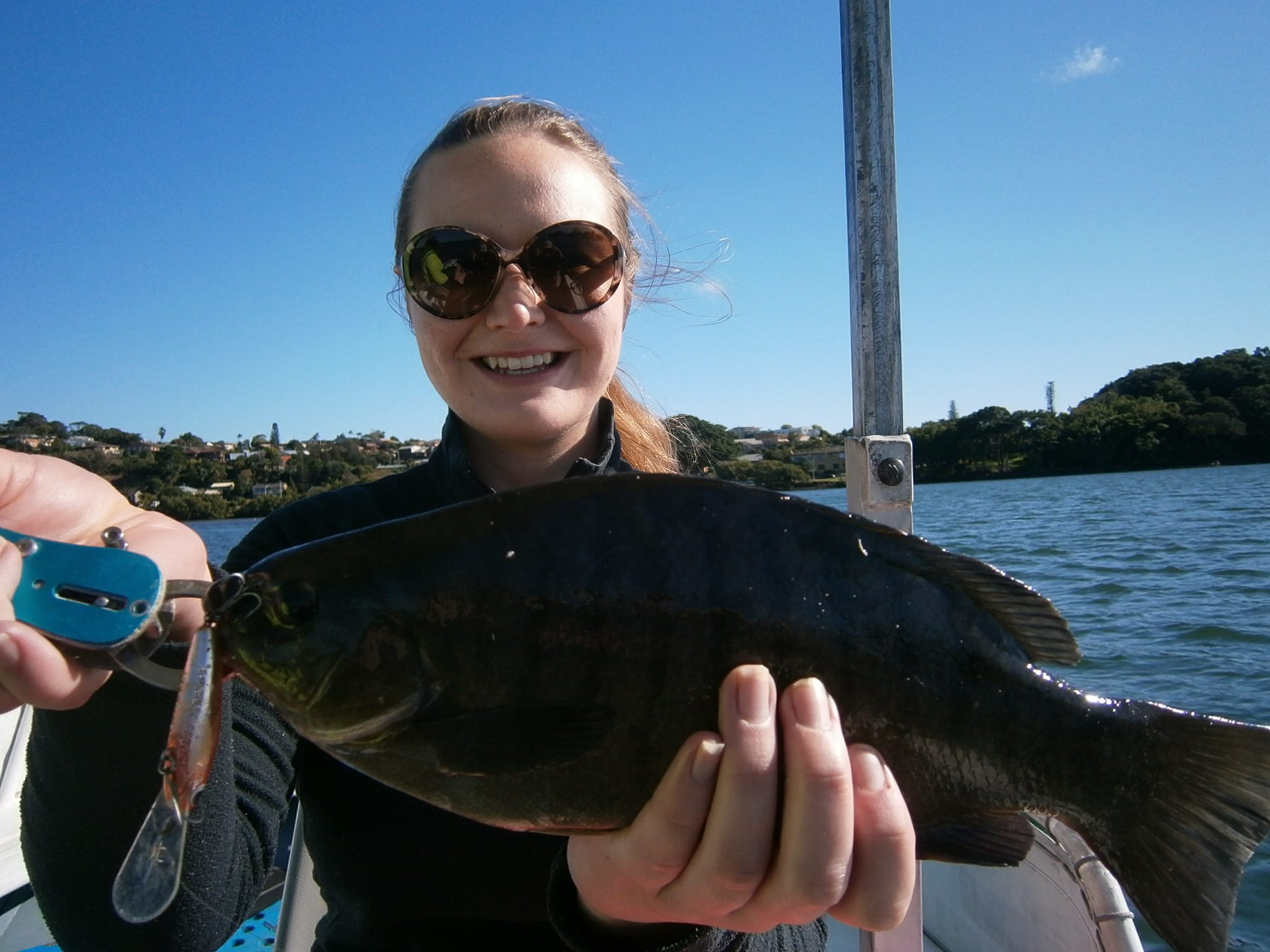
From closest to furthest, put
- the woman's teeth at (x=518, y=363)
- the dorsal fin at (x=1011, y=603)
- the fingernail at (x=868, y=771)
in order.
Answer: the fingernail at (x=868, y=771) → the dorsal fin at (x=1011, y=603) → the woman's teeth at (x=518, y=363)

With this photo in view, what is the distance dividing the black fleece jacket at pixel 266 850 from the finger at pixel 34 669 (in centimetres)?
44

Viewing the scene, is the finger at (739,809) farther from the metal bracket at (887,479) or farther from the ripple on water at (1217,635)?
the ripple on water at (1217,635)

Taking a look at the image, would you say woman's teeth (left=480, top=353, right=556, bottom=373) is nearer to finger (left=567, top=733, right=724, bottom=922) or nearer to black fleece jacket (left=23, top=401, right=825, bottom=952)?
black fleece jacket (left=23, top=401, right=825, bottom=952)

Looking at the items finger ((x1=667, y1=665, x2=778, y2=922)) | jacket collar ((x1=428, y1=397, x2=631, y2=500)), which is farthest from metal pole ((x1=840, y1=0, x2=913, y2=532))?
finger ((x1=667, y1=665, x2=778, y2=922))

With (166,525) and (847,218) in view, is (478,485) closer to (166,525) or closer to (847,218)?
(166,525)

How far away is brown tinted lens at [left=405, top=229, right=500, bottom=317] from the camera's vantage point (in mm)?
2586

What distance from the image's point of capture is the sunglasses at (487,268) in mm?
2588

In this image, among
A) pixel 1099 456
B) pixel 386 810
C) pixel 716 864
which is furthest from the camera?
pixel 1099 456

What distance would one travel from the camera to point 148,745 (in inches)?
82.0

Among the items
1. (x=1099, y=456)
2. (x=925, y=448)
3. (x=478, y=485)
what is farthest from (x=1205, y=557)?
(x=1099, y=456)

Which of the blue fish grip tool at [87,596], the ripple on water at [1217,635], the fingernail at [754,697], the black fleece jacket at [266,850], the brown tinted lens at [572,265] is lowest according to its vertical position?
the ripple on water at [1217,635]

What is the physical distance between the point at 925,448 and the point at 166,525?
199ft

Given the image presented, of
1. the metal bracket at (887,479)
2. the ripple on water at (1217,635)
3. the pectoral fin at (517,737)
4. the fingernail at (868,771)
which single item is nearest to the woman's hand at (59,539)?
the pectoral fin at (517,737)

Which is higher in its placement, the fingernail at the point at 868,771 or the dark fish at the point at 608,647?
the dark fish at the point at 608,647
